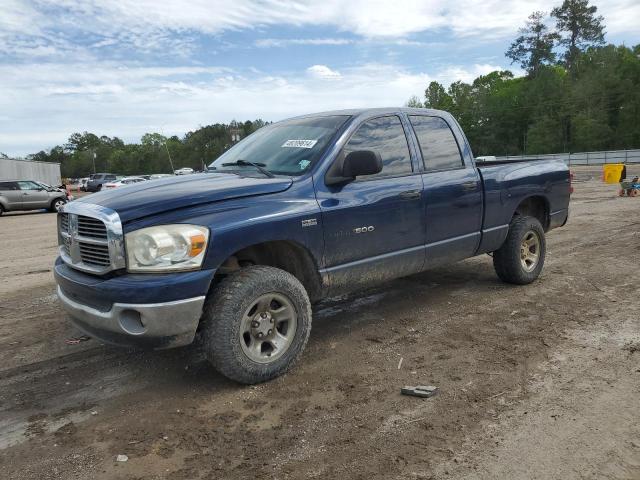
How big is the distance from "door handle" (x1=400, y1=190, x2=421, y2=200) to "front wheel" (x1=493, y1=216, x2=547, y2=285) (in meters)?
1.71

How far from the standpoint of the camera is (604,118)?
71125 mm

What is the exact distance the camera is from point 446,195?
16.4 feet

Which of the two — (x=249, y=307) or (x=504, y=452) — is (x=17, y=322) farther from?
(x=504, y=452)

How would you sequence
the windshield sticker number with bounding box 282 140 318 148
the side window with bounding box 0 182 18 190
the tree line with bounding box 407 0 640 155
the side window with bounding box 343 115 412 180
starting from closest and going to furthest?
1. the windshield sticker number with bounding box 282 140 318 148
2. the side window with bounding box 343 115 412 180
3. the side window with bounding box 0 182 18 190
4. the tree line with bounding box 407 0 640 155

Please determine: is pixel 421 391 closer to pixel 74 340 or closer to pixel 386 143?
pixel 386 143

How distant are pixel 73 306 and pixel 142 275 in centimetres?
Result: 74

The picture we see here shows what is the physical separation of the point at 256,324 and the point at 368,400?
0.93 m

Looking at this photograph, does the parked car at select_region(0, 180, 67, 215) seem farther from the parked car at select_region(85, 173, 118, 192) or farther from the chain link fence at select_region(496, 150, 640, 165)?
the chain link fence at select_region(496, 150, 640, 165)

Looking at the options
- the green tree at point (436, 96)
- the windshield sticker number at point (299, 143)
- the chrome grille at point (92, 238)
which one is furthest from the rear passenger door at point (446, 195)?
the green tree at point (436, 96)

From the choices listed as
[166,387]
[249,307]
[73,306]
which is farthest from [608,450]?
[73,306]

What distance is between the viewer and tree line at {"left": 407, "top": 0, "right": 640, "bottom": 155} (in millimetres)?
71125

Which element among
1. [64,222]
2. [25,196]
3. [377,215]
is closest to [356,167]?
[377,215]

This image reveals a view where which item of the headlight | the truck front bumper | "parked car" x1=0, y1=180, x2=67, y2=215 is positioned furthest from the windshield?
"parked car" x1=0, y1=180, x2=67, y2=215

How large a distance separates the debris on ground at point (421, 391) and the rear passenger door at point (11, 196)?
23089mm
